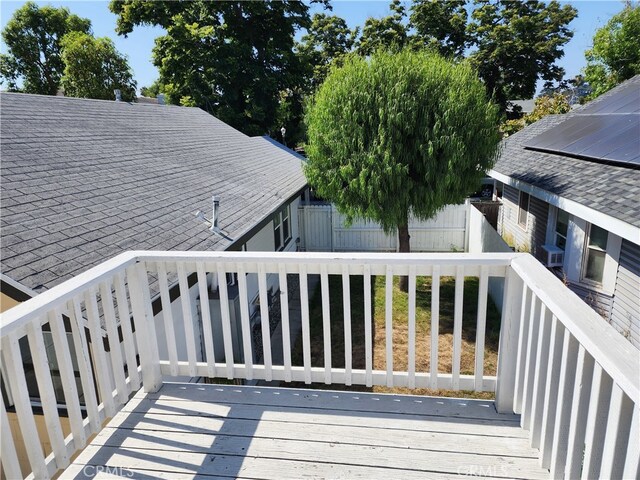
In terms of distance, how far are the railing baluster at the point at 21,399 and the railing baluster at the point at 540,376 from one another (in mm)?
2364

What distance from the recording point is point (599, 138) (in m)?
7.71

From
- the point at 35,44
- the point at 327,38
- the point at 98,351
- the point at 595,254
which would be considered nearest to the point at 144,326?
the point at 98,351

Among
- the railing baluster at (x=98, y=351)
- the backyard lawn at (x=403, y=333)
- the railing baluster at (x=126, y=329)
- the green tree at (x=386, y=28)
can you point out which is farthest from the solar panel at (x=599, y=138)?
the green tree at (x=386, y=28)

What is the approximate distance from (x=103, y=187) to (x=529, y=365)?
17.3 feet

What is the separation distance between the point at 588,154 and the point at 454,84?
283cm

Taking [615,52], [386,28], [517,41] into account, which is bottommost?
[615,52]

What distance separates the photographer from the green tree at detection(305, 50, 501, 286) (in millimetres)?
7664

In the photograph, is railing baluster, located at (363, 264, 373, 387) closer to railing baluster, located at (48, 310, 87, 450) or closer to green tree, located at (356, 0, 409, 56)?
railing baluster, located at (48, 310, 87, 450)

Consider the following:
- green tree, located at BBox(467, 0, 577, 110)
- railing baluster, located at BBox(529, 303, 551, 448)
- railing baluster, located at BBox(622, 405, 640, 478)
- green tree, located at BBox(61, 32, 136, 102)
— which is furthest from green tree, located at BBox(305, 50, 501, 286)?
green tree, located at BBox(61, 32, 136, 102)

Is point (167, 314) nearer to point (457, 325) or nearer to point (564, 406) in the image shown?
point (457, 325)

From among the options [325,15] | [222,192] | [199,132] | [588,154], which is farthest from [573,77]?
[222,192]

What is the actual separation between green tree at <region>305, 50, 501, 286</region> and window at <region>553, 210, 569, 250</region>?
2.03m

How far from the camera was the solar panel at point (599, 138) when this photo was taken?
6.71 metres

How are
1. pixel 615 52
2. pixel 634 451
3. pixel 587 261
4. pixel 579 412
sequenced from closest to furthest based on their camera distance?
1. pixel 634 451
2. pixel 579 412
3. pixel 587 261
4. pixel 615 52
